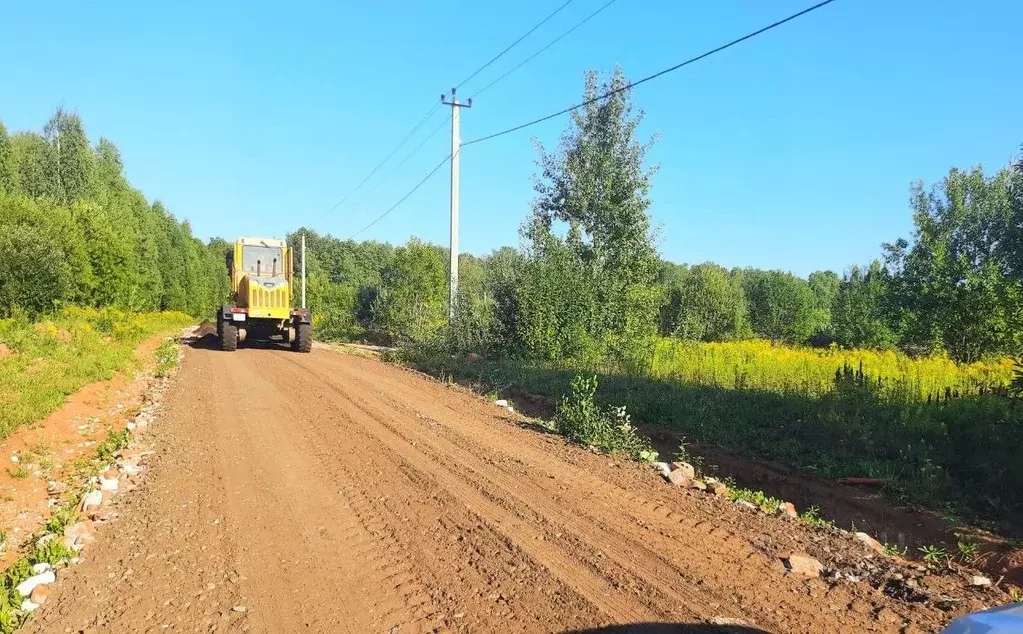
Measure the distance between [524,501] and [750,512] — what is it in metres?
2.25

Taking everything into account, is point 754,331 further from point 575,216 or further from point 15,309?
point 15,309

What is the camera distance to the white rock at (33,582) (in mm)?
4133

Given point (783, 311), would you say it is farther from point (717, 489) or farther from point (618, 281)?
point (717, 489)

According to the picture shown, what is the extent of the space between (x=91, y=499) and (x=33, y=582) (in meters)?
1.89

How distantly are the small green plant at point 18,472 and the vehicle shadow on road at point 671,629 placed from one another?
7267mm

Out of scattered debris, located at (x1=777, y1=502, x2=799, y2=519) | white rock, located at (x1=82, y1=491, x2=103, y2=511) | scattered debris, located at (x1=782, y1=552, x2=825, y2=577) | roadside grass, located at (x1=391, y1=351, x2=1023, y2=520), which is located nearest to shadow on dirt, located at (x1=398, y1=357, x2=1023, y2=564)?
roadside grass, located at (x1=391, y1=351, x2=1023, y2=520)

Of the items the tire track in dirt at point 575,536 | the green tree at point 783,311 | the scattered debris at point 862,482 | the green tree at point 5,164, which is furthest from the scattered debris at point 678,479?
the green tree at point 783,311

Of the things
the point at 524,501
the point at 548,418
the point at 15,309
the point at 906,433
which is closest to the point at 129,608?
the point at 524,501

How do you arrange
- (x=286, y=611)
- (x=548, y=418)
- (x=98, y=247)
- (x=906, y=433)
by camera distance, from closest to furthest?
(x=286, y=611) < (x=906, y=433) < (x=548, y=418) < (x=98, y=247)

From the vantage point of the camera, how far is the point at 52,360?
14.2 metres

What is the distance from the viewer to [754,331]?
62.6 meters

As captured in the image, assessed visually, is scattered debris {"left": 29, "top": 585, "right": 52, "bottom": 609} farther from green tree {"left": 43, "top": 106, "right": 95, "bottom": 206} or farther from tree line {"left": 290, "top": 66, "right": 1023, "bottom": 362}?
green tree {"left": 43, "top": 106, "right": 95, "bottom": 206}

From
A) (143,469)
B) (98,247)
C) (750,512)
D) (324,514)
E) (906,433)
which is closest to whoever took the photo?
(324,514)

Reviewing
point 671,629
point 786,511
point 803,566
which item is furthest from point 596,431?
point 671,629
